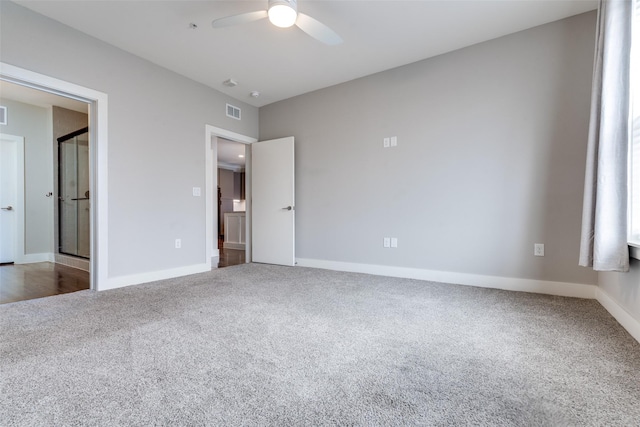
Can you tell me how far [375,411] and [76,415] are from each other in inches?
45.3

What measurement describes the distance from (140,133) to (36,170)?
9.81 feet

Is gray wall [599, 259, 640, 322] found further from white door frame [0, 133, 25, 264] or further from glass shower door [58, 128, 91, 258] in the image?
white door frame [0, 133, 25, 264]

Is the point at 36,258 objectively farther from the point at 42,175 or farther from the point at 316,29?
the point at 316,29

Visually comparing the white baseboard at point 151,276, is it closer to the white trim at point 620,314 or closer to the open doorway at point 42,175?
the open doorway at point 42,175

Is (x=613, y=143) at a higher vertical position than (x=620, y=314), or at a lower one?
higher

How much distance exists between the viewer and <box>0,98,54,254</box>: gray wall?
466 centimetres

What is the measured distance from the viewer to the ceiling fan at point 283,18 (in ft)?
7.22

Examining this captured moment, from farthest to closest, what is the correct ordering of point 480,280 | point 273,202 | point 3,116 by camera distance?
point 273,202, point 3,116, point 480,280

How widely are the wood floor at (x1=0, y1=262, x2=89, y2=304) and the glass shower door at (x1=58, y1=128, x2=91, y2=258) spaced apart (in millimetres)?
429

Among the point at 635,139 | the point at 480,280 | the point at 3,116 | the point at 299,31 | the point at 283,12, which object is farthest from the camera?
the point at 3,116

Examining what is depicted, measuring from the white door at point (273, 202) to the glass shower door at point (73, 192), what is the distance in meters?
2.56

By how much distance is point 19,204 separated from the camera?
4.68 m

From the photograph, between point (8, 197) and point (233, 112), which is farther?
point (8, 197)

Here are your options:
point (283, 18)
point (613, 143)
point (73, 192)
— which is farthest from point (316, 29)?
point (73, 192)
